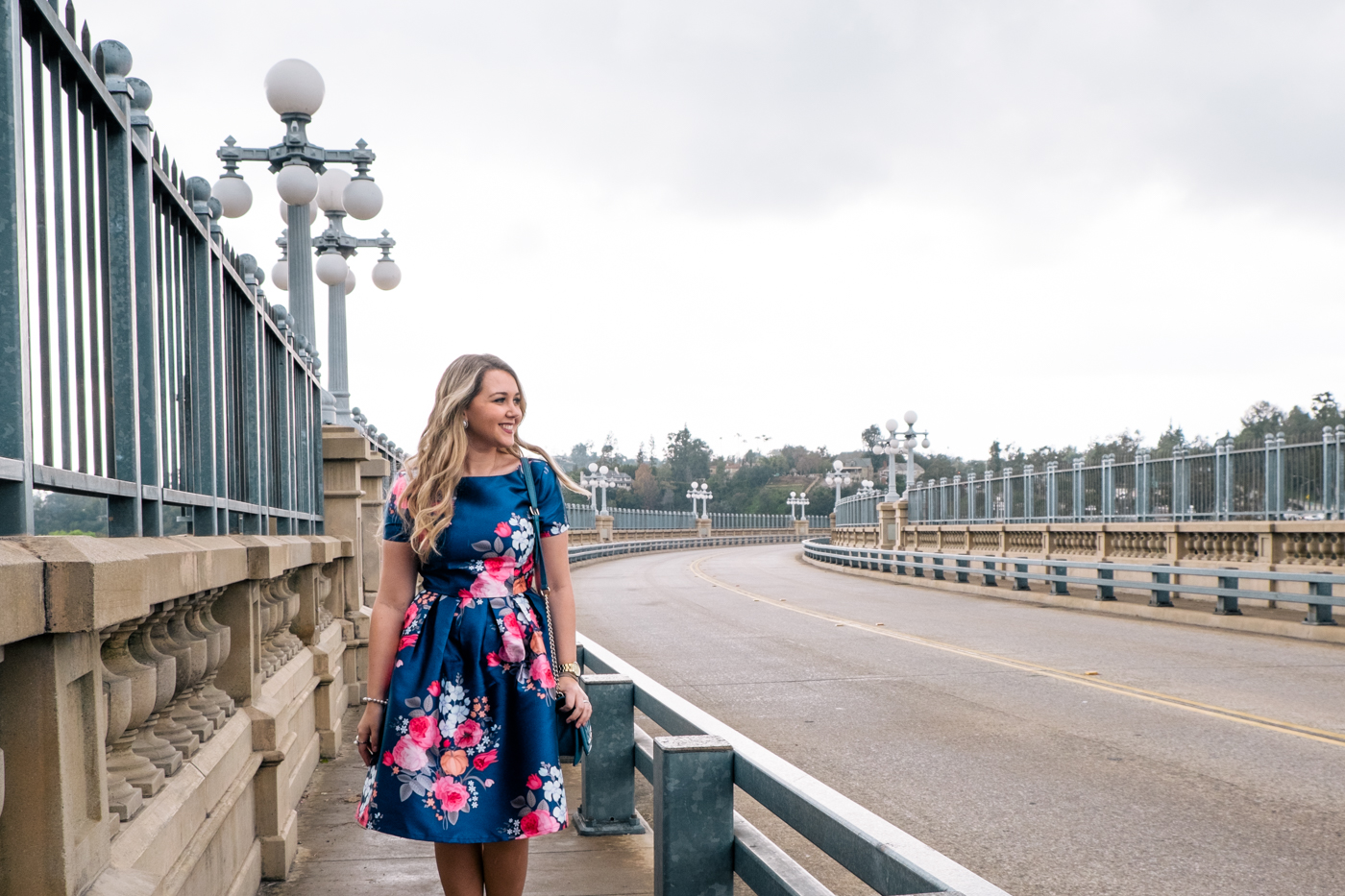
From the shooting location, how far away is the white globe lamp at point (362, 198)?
13.0 metres

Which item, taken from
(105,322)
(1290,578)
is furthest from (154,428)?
(1290,578)

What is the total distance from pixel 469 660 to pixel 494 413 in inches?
31.4

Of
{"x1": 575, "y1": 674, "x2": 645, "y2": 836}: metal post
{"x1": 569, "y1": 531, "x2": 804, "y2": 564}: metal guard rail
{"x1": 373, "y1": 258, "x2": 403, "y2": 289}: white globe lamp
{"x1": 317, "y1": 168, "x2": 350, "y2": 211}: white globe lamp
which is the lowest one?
{"x1": 569, "y1": 531, "x2": 804, "y2": 564}: metal guard rail

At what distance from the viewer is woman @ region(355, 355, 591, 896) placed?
11.5ft

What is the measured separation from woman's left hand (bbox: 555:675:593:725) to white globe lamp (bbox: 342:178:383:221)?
411 inches

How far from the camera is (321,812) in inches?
248

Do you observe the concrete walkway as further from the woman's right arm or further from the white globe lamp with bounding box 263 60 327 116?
the white globe lamp with bounding box 263 60 327 116

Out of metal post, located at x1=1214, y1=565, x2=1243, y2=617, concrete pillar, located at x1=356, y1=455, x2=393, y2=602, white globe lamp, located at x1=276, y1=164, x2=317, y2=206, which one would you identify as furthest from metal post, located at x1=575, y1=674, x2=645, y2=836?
metal post, located at x1=1214, y1=565, x2=1243, y2=617

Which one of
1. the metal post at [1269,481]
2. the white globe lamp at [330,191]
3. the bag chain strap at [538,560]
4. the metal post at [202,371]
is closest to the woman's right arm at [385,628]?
the bag chain strap at [538,560]

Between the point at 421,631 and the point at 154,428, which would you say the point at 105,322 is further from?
the point at 421,631

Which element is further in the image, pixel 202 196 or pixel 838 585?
pixel 838 585

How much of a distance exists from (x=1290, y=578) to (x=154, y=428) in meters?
14.7

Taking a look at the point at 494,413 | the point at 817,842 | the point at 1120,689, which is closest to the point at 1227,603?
the point at 1120,689

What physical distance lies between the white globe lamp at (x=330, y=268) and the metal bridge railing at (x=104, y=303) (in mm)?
8436
